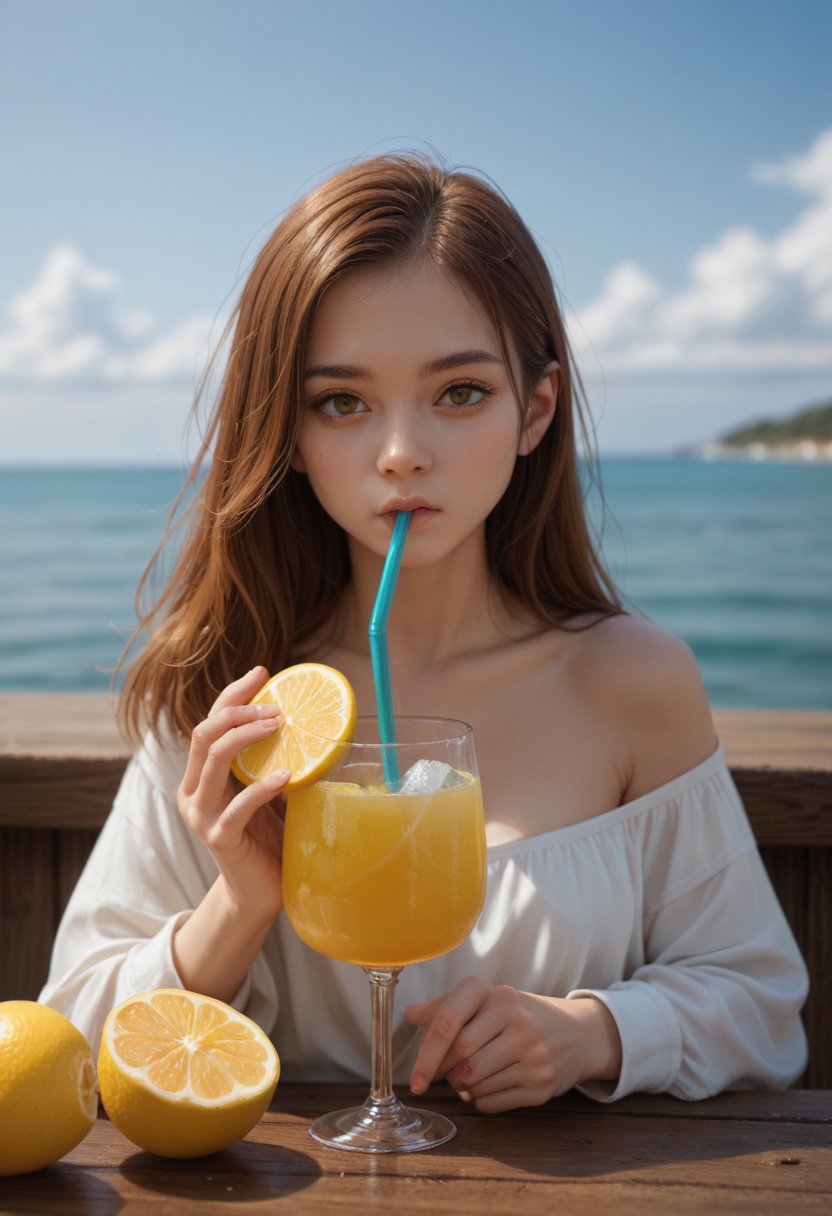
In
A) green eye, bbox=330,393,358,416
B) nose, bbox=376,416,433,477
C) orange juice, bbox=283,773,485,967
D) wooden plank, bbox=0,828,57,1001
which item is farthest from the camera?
wooden plank, bbox=0,828,57,1001

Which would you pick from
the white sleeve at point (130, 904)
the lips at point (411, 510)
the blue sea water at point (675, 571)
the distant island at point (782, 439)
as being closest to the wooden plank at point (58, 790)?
the white sleeve at point (130, 904)

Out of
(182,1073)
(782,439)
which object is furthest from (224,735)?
(782,439)

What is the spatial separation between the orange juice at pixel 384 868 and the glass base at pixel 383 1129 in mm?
166

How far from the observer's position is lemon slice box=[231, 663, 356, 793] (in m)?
1.34

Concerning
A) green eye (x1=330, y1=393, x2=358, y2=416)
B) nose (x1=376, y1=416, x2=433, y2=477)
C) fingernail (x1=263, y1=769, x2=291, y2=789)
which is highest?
green eye (x1=330, y1=393, x2=358, y2=416)

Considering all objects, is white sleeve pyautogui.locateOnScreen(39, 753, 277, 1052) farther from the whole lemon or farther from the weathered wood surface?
the whole lemon

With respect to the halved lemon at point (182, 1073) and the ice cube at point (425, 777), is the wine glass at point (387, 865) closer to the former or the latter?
the ice cube at point (425, 777)

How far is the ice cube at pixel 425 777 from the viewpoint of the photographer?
1.32 metres

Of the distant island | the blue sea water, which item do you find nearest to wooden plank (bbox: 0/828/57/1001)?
the blue sea water

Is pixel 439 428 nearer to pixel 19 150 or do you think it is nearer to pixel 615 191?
pixel 615 191

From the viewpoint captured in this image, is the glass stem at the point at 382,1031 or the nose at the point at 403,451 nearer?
the glass stem at the point at 382,1031

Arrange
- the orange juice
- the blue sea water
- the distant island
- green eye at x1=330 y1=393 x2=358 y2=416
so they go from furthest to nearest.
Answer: the distant island < the blue sea water < green eye at x1=330 y1=393 x2=358 y2=416 < the orange juice

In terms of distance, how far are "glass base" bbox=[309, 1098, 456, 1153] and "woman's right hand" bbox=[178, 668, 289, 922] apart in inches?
12.1

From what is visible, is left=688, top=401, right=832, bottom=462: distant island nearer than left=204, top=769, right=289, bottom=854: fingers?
No
